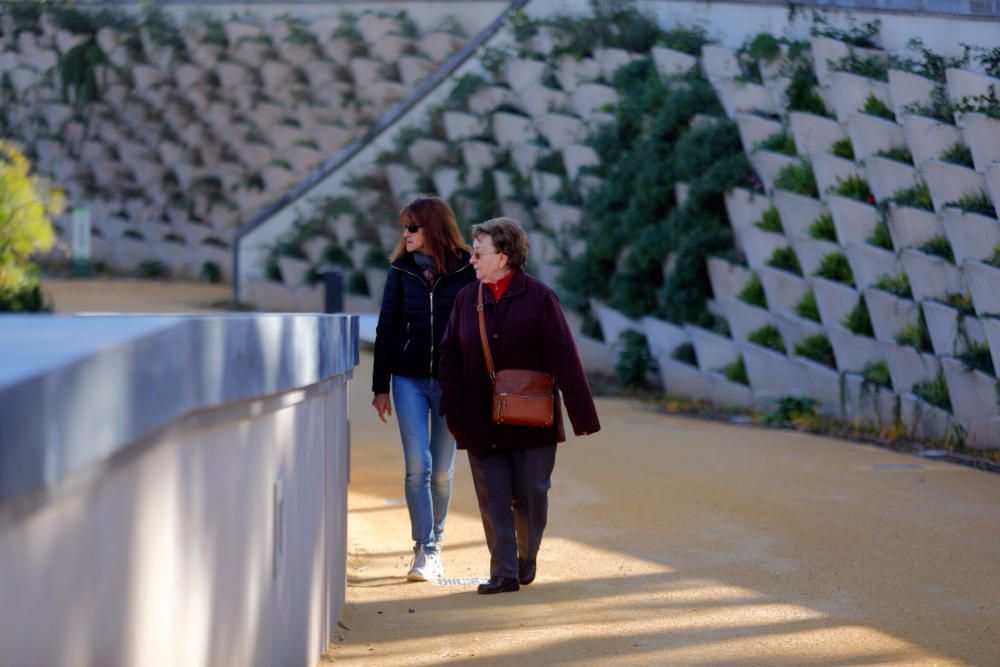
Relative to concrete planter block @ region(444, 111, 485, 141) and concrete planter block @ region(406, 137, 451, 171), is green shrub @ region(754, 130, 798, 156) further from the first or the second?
concrete planter block @ region(406, 137, 451, 171)

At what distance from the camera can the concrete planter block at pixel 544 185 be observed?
778 inches

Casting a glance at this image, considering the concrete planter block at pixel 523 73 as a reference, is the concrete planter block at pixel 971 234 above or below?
below

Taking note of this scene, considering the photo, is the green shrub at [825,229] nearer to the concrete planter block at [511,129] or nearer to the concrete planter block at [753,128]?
the concrete planter block at [753,128]

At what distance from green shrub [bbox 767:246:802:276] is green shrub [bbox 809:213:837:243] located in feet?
1.83

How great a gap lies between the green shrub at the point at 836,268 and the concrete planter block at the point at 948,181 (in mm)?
1622

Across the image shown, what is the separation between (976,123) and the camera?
474 inches

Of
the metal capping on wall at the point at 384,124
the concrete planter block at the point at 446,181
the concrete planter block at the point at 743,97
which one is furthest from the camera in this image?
the metal capping on wall at the point at 384,124

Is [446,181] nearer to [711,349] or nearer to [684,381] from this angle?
[684,381]

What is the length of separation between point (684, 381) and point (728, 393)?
0.90 metres

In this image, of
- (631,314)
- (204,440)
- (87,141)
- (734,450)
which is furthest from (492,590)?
(87,141)

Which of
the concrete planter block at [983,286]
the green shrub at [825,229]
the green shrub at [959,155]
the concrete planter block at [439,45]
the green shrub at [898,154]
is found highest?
the concrete planter block at [439,45]

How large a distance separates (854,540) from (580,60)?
42.8 feet

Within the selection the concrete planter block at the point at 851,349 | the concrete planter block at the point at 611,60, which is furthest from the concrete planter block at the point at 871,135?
the concrete planter block at the point at 611,60

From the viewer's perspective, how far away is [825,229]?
14.6 meters
